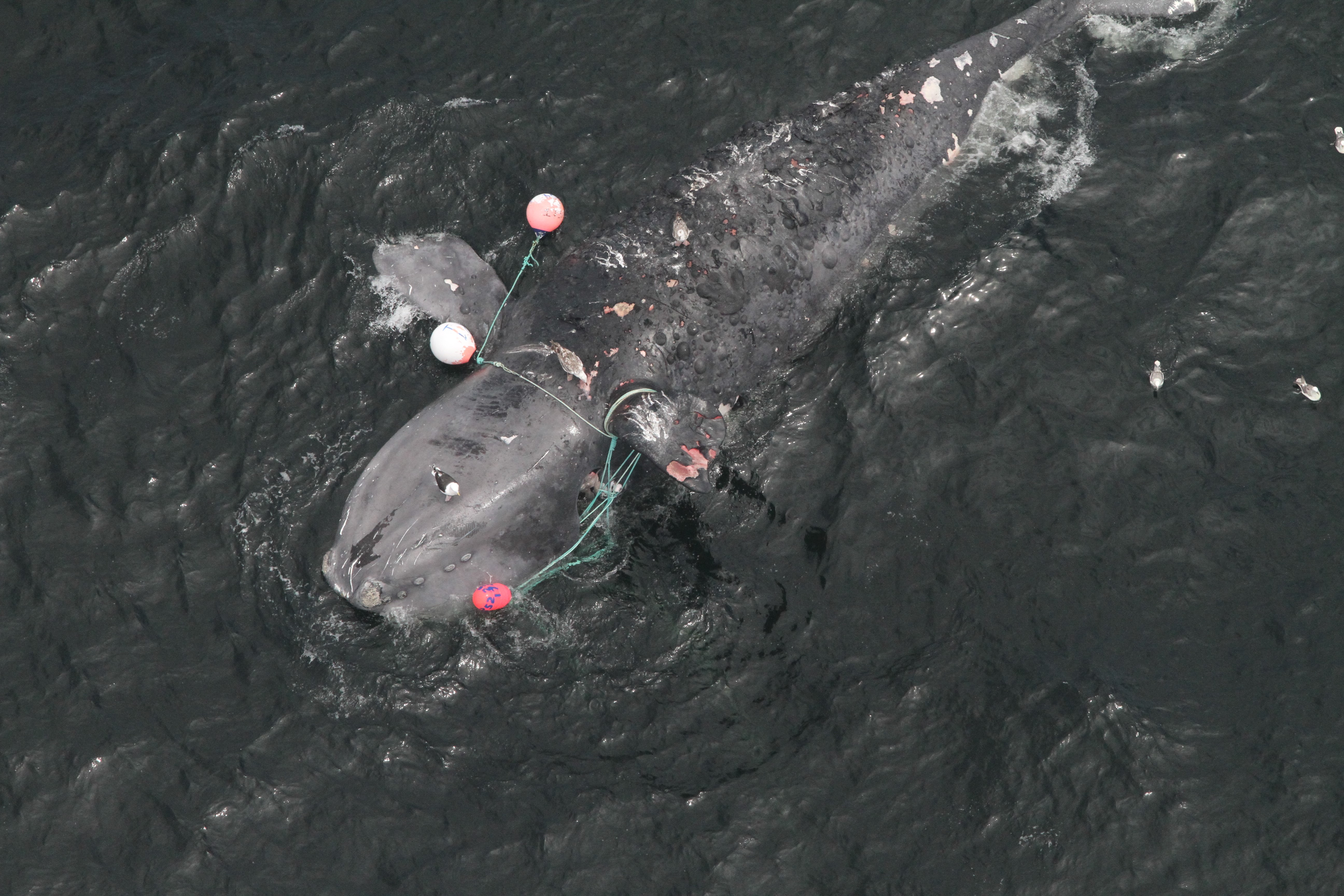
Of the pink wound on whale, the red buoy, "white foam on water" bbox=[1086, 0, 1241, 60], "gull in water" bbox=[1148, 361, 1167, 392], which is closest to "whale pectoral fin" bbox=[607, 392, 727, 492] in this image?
the pink wound on whale

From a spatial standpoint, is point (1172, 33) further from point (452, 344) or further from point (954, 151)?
point (452, 344)

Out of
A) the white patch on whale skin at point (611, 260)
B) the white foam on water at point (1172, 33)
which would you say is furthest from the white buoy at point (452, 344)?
the white foam on water at point (1172, 33)

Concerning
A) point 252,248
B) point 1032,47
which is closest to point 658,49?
point 1032,47

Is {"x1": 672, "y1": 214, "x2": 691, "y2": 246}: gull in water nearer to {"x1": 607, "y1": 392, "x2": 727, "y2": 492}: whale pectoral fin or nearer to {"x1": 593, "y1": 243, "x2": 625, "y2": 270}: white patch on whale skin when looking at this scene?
{"x1": 593, "y1": 243, "x2": 625, "y2": 270}: white patch on whale skin

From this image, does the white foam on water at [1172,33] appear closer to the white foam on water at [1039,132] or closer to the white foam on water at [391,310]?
the white foam on water at [1039,132]

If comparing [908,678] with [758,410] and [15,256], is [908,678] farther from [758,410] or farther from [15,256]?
[15,256]

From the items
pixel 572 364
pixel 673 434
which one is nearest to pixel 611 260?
pixel 572 364
